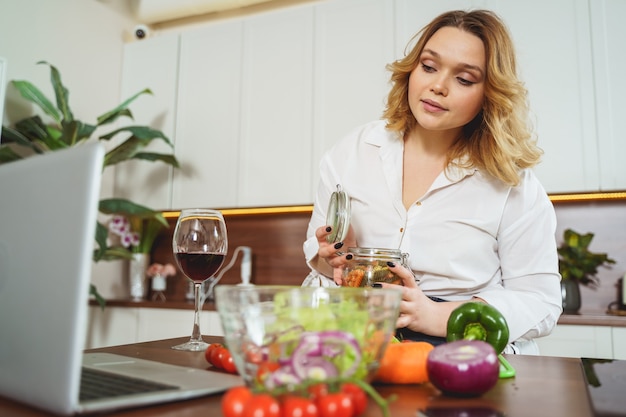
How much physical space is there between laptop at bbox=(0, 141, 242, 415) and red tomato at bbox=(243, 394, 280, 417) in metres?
0.14

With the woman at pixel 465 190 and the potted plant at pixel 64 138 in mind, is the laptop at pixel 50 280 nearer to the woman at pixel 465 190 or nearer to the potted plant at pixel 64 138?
→ the woman at pixel 465 190

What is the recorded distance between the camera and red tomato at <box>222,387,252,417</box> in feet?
1.43

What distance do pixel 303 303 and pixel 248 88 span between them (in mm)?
2811

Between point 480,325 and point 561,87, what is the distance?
2.15 m

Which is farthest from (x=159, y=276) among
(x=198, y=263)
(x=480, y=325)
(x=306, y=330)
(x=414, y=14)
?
(x=306, y=330)

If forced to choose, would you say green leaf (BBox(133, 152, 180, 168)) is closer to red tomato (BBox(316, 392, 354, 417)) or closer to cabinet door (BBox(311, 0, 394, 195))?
cabinet door (BBox(311, 0, 394, 195))

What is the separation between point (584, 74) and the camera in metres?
2.49

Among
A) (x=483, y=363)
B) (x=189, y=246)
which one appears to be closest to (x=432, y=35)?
(x=189, y=246)

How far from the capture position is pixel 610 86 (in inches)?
96.2

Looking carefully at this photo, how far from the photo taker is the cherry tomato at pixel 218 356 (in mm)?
718

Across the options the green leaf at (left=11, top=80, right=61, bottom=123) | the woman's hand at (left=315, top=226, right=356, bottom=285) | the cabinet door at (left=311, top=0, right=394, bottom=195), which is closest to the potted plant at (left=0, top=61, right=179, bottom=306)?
the green leaf at (left=11, top=80, right=61, bottom=123)

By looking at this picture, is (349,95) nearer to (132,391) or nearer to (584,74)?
(584,74)

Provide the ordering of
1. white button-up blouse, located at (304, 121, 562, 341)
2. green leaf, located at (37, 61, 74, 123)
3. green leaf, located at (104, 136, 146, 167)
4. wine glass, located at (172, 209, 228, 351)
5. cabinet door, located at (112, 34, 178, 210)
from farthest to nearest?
cabinet door, located at (112, 34, 178, 210)
green leaf, located at (104, 136, 146, 167)
green leaf, located at (37, 61, 74, 123)
white button-up blouse, located at (304, 121, 562, 341)
wine glass, located at (172, 209, 228, 351)

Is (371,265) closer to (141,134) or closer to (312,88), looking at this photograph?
(312,88)
